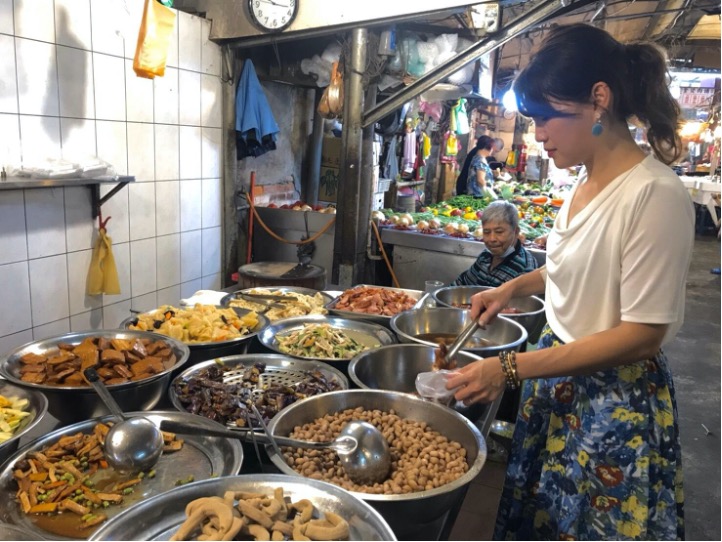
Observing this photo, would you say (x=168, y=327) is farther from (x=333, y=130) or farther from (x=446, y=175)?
(x=446, y=175)

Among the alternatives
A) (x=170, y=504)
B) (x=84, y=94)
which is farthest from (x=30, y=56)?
A: (x=170, y=504)

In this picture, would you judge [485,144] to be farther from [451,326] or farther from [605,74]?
[605,74]

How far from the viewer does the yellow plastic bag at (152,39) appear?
3.43 metres

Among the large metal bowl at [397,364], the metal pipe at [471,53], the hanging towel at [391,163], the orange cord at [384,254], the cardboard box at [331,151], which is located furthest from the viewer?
the hanging towel at [391,163]

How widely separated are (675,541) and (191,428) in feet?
4.55

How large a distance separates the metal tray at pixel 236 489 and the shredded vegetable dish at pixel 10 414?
0.52 metres

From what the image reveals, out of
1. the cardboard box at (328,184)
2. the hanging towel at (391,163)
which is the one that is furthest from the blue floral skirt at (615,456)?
the hanging towel at (391,163)

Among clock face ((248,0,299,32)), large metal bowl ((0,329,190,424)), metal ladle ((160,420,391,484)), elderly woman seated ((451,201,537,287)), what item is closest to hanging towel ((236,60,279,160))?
clock face ((248,0,299,32))

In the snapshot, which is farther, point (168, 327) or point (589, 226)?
point (168, 327)

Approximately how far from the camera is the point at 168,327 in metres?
2.12

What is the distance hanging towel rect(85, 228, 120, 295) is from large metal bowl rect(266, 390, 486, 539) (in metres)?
2.92

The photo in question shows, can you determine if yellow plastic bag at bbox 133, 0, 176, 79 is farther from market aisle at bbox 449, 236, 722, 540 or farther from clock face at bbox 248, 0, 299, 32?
market aisle at bbox 449, 236, 722, 540

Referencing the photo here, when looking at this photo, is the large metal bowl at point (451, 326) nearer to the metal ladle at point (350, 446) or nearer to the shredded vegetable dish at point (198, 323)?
the shredded vegetable dish at point (198, 323)

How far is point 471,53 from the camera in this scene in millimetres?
4258
